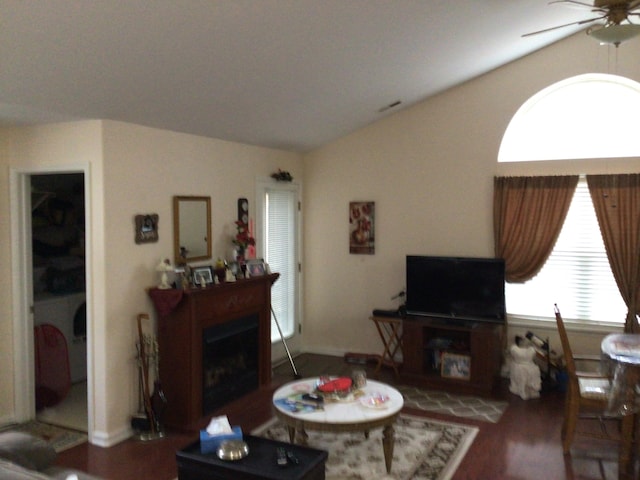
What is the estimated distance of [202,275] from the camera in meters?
4.52

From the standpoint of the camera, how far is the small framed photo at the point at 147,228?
415cm

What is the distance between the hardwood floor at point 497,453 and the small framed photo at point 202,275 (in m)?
1.12

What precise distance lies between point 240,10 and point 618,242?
3.95m

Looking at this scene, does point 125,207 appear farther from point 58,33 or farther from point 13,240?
point 58,33

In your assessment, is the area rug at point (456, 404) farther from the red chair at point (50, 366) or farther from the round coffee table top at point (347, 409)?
the red chair at point (50, 366)

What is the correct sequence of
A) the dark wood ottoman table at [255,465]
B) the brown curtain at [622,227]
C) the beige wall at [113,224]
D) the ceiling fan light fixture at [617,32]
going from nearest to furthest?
the dark wood ottoman table at [255,465]
the ceiling fan light fixture at [617,32]
the beige wall at [113,224]
the brown curtain at [622,227]

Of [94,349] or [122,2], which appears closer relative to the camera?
[122,2]

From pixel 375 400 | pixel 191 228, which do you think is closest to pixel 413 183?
pixel 191 228

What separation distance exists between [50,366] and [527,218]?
4598 mm

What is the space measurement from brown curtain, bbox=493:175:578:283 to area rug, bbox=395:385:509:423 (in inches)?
50.2

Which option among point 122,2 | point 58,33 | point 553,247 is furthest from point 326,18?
point 553,247

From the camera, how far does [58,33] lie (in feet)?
9.03

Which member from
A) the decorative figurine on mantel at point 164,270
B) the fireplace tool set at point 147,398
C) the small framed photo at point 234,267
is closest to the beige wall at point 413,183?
the small framed photo at point 234,267

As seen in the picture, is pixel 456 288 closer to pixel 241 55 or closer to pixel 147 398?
pixel 147 398
